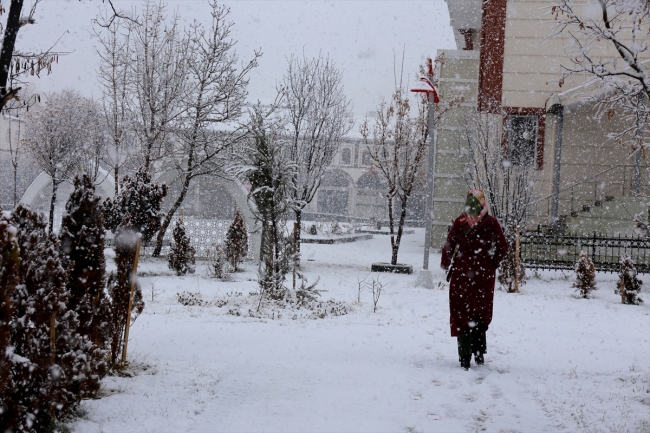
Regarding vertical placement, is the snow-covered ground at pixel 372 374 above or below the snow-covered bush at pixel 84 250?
below

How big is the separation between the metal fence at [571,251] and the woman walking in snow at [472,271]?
970cm

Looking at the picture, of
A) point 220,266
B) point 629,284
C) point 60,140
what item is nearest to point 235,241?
point 220,266

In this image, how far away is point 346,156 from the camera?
55.6 meters

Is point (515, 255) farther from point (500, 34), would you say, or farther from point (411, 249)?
point (411, 249)

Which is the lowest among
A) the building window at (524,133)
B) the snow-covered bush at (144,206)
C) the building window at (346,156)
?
the snow-covered bush at (144,206)

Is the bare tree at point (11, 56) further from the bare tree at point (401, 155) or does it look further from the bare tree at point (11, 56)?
the bare tree at point (401, 155)

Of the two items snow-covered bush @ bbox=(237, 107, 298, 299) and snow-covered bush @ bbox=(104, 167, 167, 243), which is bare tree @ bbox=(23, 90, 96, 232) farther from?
snow-covered bush @ bbox=(237, 107, 298, 299)

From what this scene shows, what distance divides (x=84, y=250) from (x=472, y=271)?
379 centimetres

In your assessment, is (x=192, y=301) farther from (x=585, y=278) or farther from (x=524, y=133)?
(x=524, y=133)

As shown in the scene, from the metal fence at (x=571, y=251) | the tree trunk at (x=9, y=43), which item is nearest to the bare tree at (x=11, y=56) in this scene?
the tree trunk at (x=9, y=43)

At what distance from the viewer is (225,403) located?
186 inches

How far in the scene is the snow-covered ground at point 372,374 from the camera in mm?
4426

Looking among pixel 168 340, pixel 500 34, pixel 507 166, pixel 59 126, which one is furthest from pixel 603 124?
pixel 59 126

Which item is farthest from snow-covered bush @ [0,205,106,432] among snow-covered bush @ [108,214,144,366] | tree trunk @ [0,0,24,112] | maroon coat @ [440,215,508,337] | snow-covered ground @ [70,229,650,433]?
maroon coat @ [440,215,508,337]
